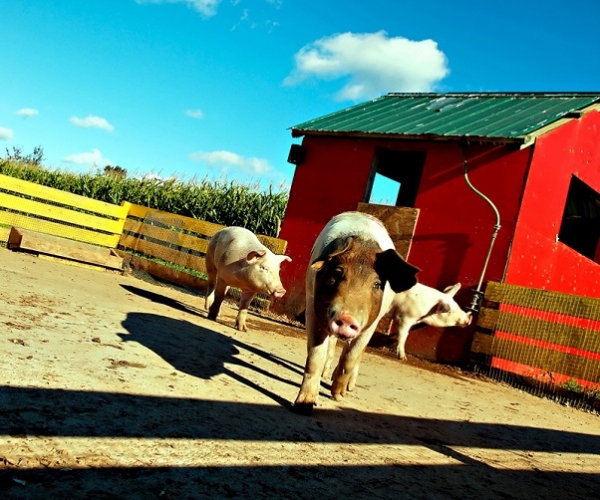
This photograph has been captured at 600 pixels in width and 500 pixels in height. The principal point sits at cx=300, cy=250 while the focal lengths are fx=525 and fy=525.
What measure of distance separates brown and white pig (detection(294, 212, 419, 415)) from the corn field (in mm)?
9976

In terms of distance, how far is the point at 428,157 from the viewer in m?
10.2

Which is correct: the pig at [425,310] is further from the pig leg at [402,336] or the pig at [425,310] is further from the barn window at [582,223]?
the barn window at [582,223]

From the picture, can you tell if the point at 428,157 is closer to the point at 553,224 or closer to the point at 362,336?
the point at 553,224

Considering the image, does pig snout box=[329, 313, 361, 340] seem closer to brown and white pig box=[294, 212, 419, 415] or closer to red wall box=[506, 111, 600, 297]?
brown and white pig box=[294, 212, 419, 415]

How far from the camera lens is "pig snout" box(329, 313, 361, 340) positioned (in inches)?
124

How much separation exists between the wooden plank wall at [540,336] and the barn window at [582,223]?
5.09 m

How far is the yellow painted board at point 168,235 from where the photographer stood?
40.8 feet

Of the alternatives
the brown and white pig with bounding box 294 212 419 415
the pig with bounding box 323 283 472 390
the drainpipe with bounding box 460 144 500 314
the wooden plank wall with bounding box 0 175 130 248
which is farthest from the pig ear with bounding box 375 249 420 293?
the wooden plank wall with bounding box 0 175 130 248

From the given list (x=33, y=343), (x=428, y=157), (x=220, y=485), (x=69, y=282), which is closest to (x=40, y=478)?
(x=220, y=485)

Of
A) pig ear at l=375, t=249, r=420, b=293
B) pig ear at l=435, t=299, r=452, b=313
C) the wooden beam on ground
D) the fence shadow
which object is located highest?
pig ear at l=375, t=249, r=420, b=293

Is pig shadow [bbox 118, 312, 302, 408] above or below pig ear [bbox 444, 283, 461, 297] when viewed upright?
below

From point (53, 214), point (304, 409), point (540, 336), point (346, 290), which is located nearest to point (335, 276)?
point (346, 290)

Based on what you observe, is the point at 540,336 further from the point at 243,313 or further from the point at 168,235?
the point at 168,235

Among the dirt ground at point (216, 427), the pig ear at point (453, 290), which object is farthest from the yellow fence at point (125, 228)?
the dirt ground at point (216, 427)
